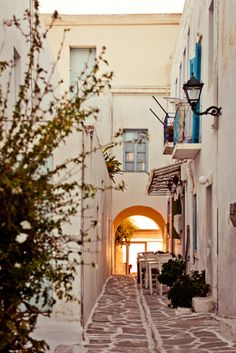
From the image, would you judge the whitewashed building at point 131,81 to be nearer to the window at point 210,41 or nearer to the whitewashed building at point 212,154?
the whitewashed building at point 212,154

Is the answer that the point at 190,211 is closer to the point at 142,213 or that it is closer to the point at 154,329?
the point at 154,329

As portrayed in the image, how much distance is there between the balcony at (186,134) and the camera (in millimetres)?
15617

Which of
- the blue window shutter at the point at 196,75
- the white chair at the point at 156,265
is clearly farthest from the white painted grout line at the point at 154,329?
the blue window shutter at the point at 196,75

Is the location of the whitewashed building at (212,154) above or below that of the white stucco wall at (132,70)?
below

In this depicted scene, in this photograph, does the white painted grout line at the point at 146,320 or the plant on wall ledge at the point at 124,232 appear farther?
the plant on wall ledge at the point at 124,232

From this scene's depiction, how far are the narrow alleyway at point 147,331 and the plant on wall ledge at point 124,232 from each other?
651 inches

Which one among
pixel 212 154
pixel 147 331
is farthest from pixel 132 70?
pixel 147 331

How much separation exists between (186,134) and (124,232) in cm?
1568

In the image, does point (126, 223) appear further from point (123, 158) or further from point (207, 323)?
point (207, 323)

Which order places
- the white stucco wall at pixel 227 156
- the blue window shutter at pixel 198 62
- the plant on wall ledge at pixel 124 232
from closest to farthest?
the white stucco wall at pixel 227 156 < the blue window shutter at pixel 198 62 < the plant on wall ledge at pixel 124 232

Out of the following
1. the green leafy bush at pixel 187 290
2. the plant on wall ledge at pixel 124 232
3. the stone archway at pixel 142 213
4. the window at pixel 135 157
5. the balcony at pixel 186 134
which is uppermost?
the window at pixel 135 157

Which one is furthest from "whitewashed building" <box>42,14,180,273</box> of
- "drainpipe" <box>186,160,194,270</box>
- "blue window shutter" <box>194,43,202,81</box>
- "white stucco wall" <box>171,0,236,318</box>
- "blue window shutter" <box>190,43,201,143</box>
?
"white stucco wall" <box>171,0,236,318</box>

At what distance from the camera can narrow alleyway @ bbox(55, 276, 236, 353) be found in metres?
9.08

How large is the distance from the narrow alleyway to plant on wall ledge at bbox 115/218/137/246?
16533 mm
